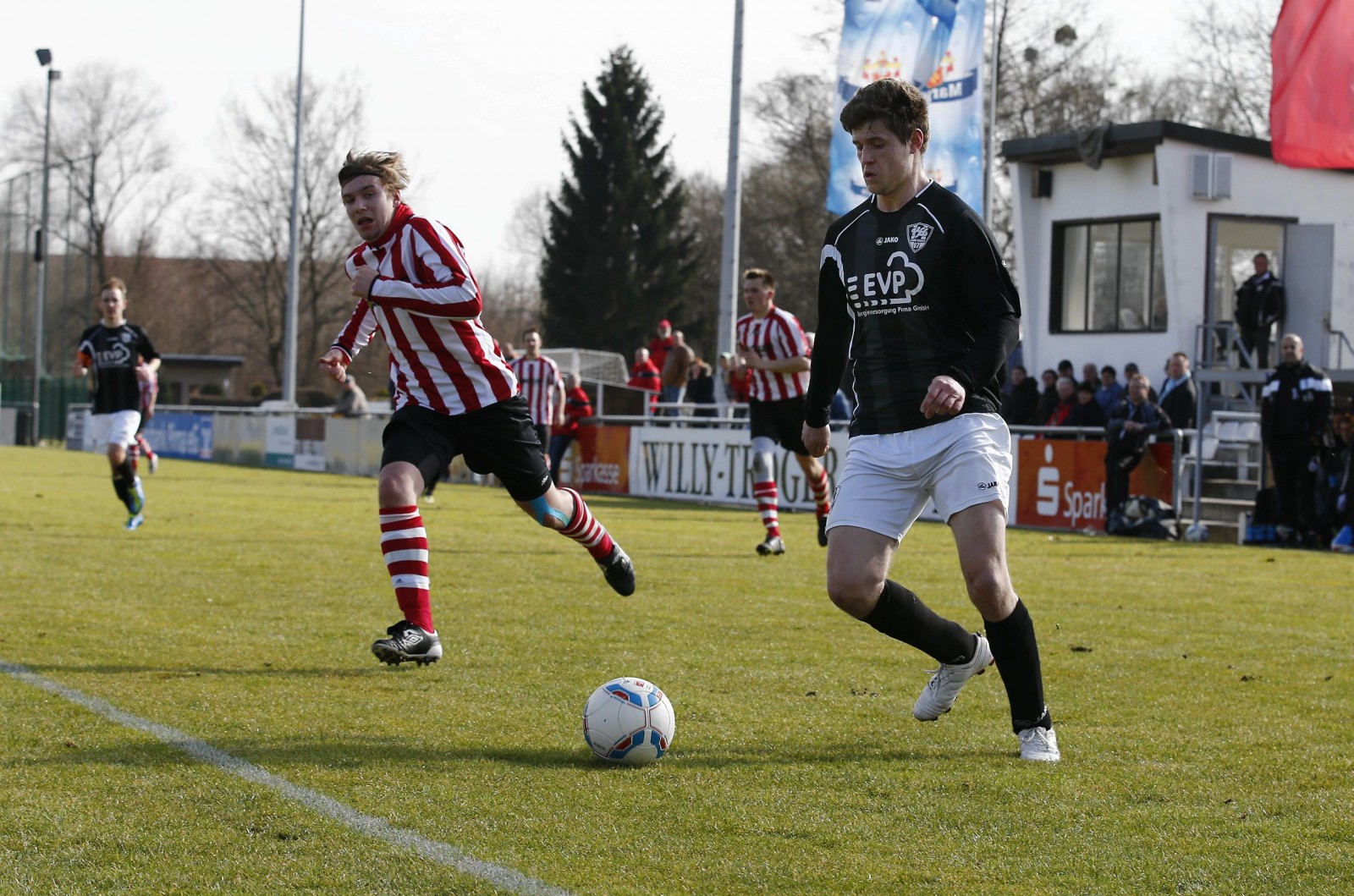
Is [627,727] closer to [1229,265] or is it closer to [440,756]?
[440,756]

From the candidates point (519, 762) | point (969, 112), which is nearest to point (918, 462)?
point (519, 762)

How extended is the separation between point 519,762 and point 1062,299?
24.1 metres

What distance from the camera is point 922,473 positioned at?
5.05 meters

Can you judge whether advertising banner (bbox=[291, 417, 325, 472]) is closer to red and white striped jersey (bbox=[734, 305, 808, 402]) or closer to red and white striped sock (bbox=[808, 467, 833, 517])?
red and white striped jersey (bbox=[734, 305, 808, 402])

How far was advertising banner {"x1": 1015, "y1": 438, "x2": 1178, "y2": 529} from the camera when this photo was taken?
17594 millimetres

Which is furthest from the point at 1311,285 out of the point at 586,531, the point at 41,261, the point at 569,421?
the point at 41,261

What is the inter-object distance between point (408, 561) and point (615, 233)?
4758 cm

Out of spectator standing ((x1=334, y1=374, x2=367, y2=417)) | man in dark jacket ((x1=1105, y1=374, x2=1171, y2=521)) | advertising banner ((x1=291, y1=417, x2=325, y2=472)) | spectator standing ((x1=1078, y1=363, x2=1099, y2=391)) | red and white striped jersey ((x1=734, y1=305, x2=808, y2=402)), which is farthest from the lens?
advertising banner ((x1=291, y1=417, x2=325, y2=472))

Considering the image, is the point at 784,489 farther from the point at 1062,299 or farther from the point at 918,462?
the point at 918,462

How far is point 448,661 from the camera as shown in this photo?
7016 millimetres

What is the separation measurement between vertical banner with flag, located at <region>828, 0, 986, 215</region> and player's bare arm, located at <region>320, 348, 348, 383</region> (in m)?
13.3

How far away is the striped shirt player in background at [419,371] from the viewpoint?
6.77 m

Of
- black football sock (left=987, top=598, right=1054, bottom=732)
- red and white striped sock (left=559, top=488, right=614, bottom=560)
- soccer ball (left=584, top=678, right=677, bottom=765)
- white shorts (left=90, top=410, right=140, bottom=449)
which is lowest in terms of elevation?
soccer ball (left=584, top=678, right=677, bottom=765)

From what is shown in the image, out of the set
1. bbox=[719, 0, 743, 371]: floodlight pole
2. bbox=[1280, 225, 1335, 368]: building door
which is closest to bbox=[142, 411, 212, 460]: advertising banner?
bbox=[719, 0, 743, 371]: floodlight pole
